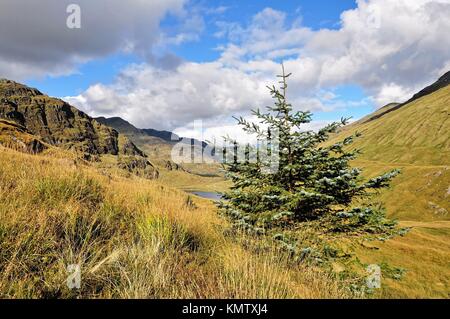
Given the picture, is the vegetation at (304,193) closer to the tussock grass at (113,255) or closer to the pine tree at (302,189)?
the pine tree at (302,189)

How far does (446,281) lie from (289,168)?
3024 centimetres

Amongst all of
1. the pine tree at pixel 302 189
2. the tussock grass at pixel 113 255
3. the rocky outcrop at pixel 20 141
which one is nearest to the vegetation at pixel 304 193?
the pine tree at pixel 302 189

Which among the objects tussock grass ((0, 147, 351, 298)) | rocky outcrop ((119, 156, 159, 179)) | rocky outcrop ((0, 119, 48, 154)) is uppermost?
rocky outcrop ((0, 119, 48, 154))

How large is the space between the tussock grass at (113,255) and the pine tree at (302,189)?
2779 millimetres

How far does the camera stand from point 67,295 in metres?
3.62

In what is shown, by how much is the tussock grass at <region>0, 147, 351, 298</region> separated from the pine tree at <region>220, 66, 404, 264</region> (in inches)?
109

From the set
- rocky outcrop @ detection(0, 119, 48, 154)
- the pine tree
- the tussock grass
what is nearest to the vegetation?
the pine tree

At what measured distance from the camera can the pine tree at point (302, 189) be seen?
9125 mm

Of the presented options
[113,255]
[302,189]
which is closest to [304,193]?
[302,189]

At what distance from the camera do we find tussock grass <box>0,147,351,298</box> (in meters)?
3.79

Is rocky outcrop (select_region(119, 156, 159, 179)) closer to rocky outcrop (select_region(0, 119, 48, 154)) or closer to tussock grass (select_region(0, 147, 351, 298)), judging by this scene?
tussock grass (select_region(0, 147, 351, 298))
